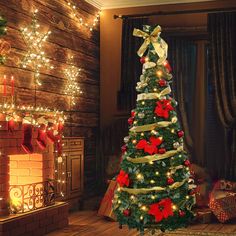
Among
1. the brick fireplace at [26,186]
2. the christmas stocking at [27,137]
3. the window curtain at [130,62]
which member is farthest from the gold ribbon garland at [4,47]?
the window curtain at [130,62]

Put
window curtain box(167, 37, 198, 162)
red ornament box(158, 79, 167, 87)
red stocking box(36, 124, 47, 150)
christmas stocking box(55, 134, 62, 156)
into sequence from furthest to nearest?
window curtain box(167, 37, 198, 162), christmas stocking box(55, 134, 62, 156), red stocking box(36, 124, 47, 150), red ornament box(158, 79, 167, 87)

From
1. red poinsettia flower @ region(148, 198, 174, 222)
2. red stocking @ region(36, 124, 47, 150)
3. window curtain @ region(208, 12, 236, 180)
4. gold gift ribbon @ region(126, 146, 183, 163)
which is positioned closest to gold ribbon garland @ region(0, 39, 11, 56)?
red stocking @ region(36, 124, 47, 150)

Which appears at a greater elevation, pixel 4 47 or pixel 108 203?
pixel 4 47

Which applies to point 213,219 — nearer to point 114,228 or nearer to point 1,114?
point 114,228

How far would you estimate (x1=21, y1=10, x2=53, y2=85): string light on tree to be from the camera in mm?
6250

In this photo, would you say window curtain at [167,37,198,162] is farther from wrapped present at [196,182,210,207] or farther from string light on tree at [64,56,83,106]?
string light on tree at [64,56,83,106]

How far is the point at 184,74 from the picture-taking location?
26.5ft

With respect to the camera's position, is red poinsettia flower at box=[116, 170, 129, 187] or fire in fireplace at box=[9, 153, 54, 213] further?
fire in fireplace at box=[9, 153, 54, 213]

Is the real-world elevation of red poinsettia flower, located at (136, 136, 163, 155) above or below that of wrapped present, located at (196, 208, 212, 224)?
above

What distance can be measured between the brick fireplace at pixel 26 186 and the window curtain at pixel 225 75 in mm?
2677

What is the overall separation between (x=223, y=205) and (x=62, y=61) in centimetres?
297

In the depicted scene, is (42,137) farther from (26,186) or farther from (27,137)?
(26,186)

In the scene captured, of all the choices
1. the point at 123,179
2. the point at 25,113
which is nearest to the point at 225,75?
the point at 123,179

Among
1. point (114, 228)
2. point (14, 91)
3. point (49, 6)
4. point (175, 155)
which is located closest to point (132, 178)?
point (175, 155)
